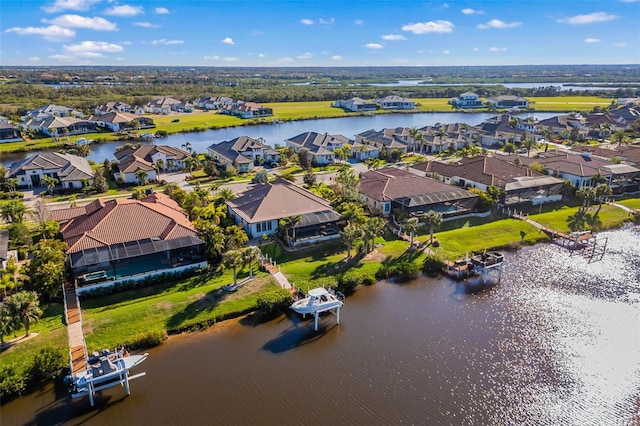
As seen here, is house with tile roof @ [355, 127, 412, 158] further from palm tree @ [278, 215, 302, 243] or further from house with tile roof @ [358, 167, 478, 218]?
palm tree @ [278, 215, 302, 243]

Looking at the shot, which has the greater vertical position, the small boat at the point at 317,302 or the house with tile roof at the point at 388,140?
the house with tile roof at the point at 388,140

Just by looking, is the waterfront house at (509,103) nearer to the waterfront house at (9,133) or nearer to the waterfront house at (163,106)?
the waterfront house at (163,106)

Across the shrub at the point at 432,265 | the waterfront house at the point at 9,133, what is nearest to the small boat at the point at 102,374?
the shrub at the point at 432,265

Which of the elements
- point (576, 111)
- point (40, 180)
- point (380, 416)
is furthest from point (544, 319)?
point (576, 111)

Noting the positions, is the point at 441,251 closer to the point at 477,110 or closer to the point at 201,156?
the point at 201,156

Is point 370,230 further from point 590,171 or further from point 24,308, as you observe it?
point 590,171

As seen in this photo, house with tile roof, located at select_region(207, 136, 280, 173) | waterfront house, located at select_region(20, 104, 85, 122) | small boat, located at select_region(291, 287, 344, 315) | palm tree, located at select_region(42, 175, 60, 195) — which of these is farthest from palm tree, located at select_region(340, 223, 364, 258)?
waterfront house, located at select_region(20, 104, 85, 122)
